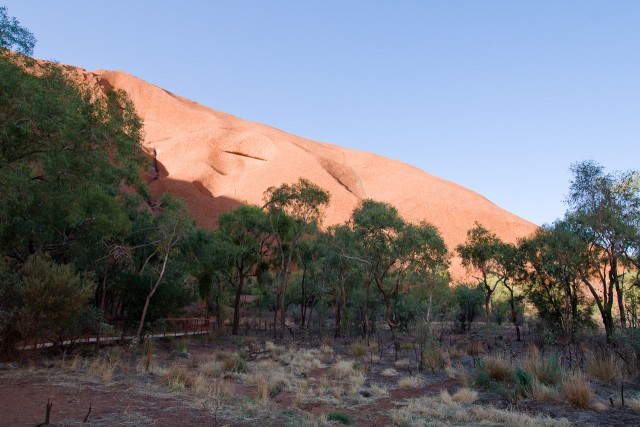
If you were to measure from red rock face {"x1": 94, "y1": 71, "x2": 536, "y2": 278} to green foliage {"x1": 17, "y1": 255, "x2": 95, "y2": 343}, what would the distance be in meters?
57.1

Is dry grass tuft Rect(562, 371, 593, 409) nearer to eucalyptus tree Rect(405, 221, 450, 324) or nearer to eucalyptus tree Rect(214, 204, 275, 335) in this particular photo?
eucalyptus tree Rect(405, 221, 450, 324)

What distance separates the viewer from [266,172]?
9150 cm

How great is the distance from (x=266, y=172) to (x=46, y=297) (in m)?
78.4

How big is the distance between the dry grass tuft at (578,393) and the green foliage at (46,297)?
1372cm

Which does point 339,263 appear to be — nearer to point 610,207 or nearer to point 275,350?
point 275,350

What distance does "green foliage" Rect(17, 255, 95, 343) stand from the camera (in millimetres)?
13703

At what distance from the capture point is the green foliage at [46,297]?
13.7 meters

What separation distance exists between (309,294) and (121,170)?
1033 inches

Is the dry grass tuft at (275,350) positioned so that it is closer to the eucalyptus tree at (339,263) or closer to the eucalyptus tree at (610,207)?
the eucalyptus tree at (339,263)

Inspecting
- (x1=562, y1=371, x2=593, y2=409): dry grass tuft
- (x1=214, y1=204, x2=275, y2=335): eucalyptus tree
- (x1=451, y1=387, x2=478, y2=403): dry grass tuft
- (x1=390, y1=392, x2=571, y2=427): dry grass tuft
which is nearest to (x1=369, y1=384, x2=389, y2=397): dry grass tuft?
(x1=390, y1=392, x2=571, y2=427): dry grass tuft

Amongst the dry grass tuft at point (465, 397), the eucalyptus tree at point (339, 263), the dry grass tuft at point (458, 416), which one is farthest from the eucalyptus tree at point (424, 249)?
the dry grass tuft at point (458, 416)

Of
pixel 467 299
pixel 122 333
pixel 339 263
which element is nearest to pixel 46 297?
pixel 122 333

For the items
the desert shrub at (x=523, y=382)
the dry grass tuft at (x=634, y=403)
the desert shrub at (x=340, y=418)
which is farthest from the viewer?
the desert shrub at (x=523, y=382)

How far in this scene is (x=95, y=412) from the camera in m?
8.94
